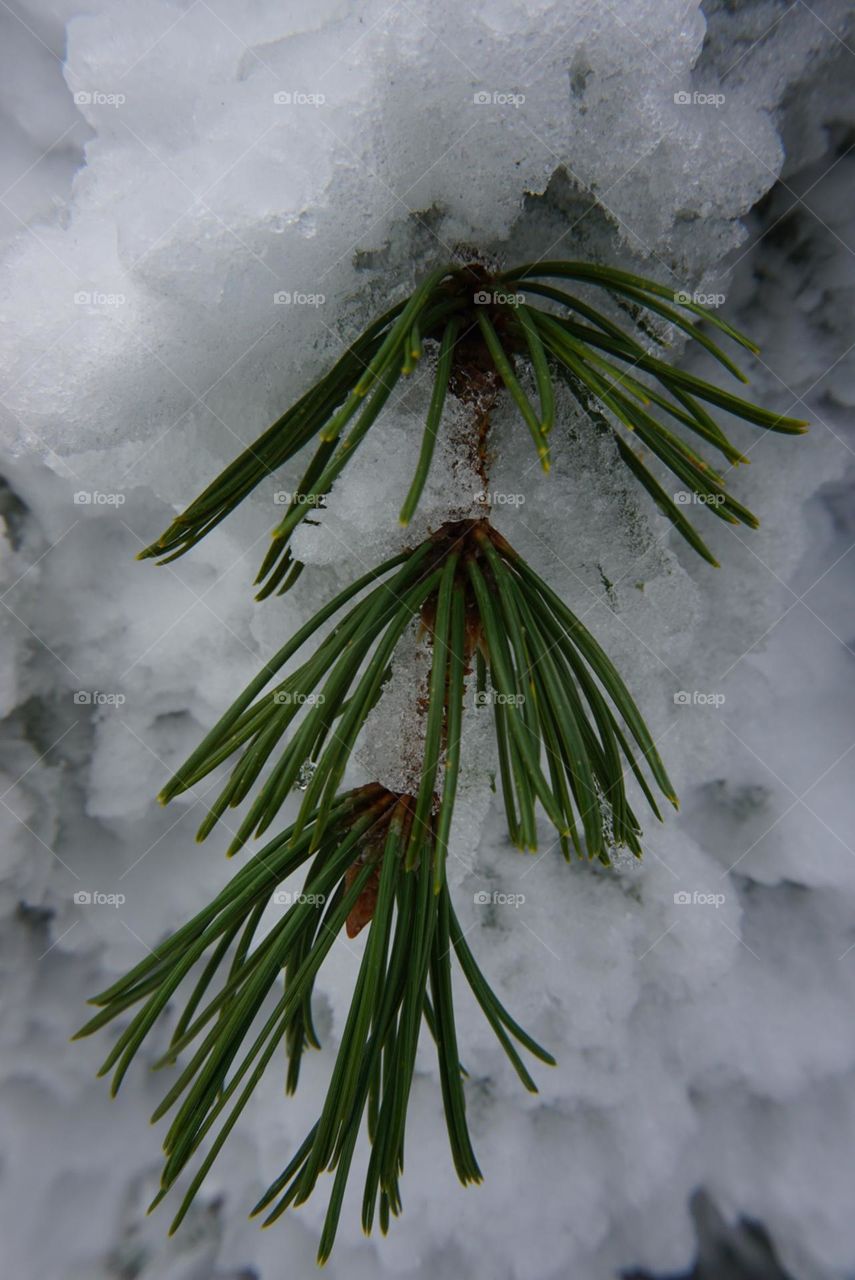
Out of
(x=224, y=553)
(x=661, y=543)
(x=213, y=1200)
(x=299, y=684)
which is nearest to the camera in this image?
(x=299, y=684)

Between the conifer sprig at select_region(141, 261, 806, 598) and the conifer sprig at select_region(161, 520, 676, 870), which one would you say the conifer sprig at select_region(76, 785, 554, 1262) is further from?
the conifer sprig at select_region(141, 261, 806, 598)

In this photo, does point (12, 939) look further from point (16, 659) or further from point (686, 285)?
point (686, 285)

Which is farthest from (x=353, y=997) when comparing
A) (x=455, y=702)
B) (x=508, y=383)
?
(x=508, y=383)

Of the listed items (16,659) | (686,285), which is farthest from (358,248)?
(16,659)

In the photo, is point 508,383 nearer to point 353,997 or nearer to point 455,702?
point 455,702

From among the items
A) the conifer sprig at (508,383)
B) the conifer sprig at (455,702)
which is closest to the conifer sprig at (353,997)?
the conifer sprig at (455,702)

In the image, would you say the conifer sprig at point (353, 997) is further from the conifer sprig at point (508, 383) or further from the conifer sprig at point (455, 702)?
the conifer sprig at point (508, 383)

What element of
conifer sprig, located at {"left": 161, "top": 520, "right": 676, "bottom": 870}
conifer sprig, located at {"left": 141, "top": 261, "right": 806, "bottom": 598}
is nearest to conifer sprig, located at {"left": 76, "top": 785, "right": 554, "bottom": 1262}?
conifer sprig, located at {"left": 161, "top": 520, "right": 676, "bottom": 870}
